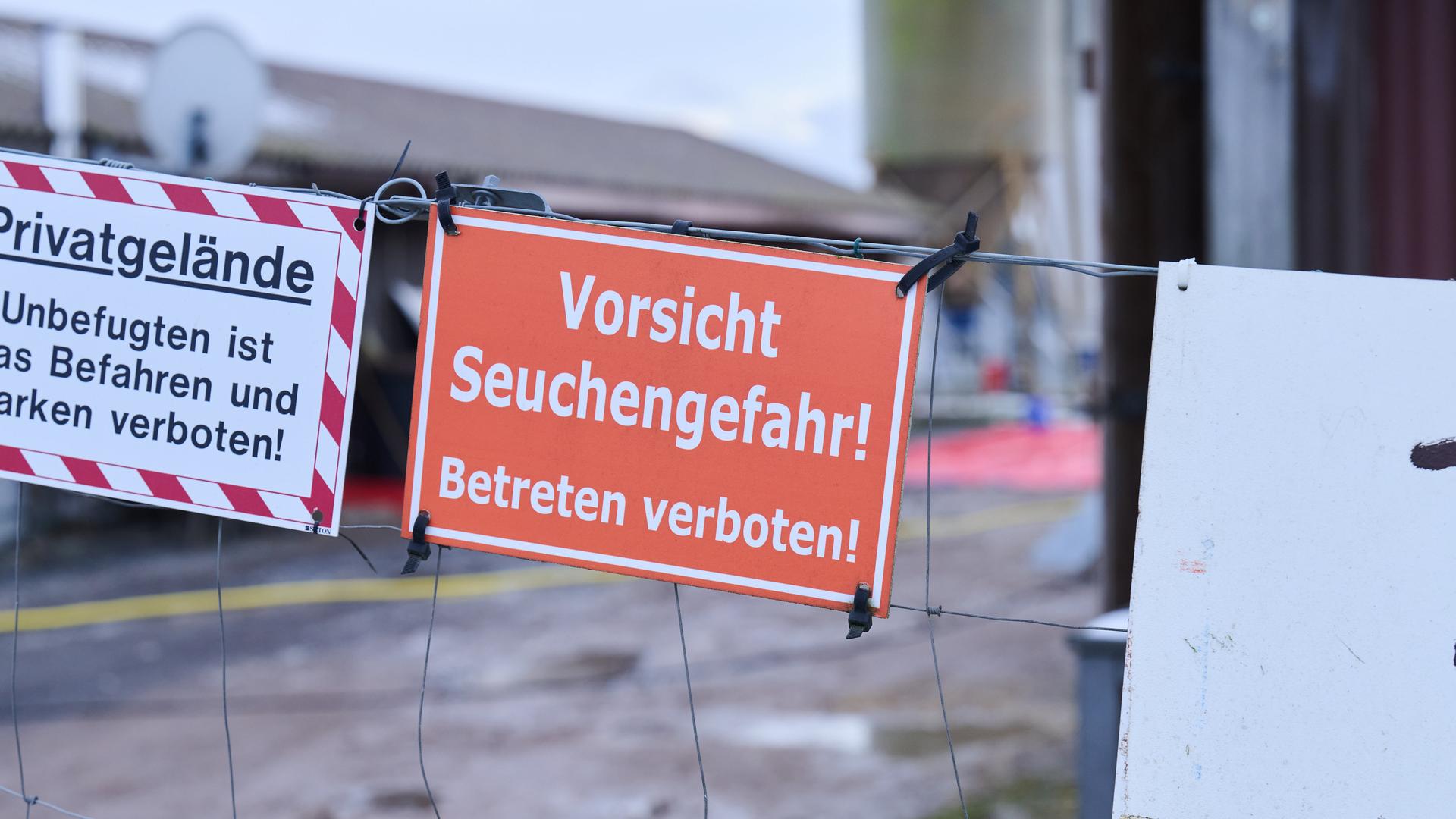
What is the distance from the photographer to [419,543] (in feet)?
7.20

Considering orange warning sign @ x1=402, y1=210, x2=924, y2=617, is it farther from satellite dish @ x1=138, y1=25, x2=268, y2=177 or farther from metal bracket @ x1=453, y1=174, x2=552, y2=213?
satellite dish @ x1=138, y1=25, x2=268, y2=177

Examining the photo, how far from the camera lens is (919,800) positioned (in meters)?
5.02

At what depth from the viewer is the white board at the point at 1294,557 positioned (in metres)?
1.88

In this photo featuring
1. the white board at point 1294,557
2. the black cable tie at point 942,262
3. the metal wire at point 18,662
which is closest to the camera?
the white board at point 1294,557

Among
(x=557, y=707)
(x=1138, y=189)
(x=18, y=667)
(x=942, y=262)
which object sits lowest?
(x=18, y=667)

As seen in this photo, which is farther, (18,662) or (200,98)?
(18,662)

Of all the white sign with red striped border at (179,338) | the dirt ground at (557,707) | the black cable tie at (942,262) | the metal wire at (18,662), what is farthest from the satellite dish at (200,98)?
the black cable tie at (942,262)

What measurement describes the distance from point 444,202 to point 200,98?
18.2 ft

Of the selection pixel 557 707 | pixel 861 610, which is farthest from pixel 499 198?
pixel 557 707

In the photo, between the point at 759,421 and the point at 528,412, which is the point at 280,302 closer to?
the point at 528,412

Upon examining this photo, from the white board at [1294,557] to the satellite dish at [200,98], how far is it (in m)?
6.29

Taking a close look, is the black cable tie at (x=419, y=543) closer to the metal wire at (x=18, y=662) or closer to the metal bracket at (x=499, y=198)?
the metal bracket at (x=499, y=198)

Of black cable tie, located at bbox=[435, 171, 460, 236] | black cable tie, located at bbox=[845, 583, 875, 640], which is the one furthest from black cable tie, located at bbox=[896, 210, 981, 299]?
black cable tie, located at bbox=[435, 171, 460, 236]

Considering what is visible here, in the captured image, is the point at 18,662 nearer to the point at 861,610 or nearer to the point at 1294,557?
the point at 861,610
